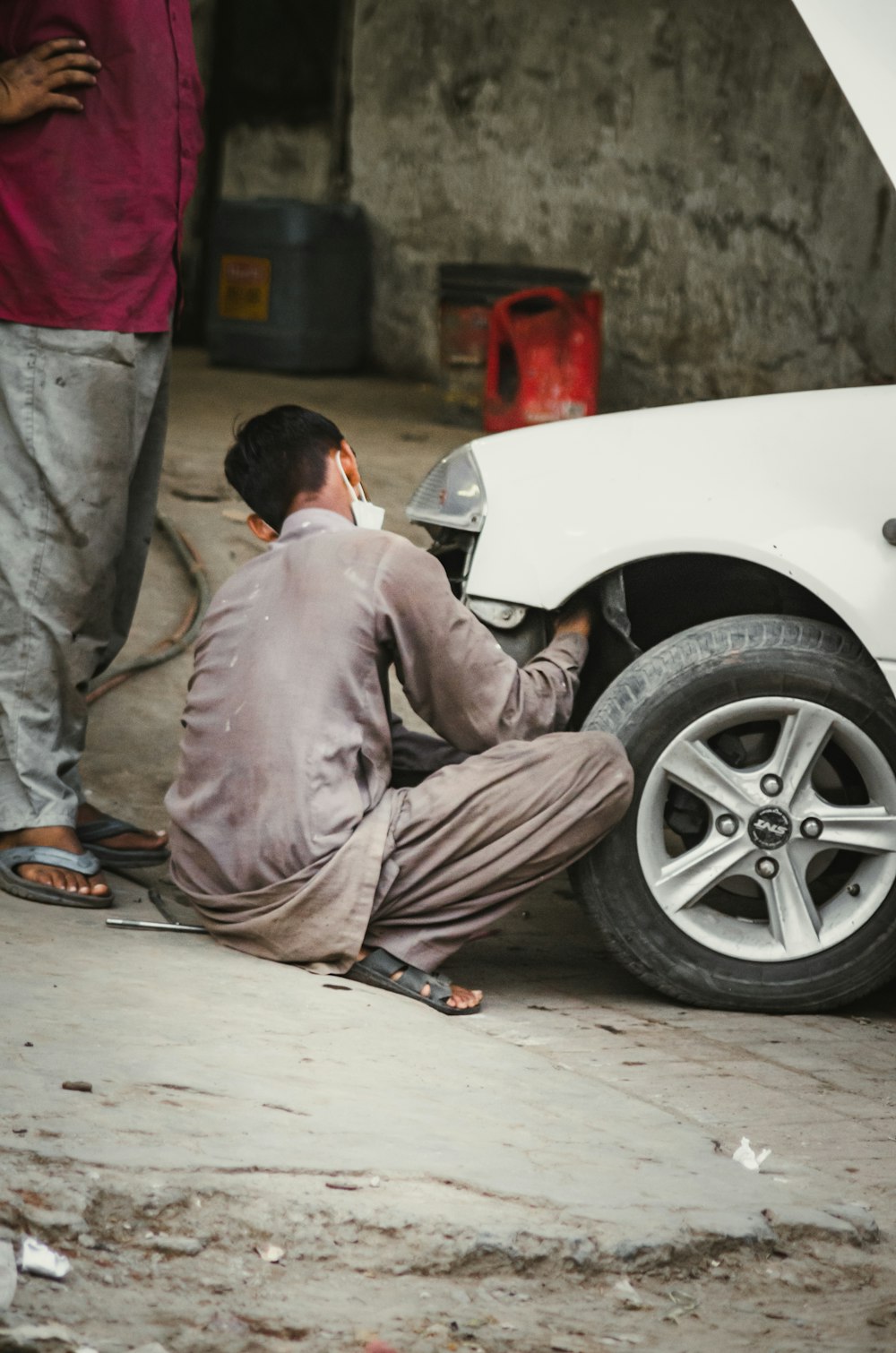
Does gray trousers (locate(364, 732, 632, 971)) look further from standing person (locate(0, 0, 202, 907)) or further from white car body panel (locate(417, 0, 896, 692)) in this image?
standing person (locate(0, 0, 202, 907))

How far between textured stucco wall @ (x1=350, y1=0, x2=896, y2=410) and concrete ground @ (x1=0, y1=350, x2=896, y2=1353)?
4687 mm

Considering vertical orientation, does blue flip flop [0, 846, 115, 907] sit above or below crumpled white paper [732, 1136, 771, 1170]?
above

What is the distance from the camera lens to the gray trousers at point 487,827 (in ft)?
12.0

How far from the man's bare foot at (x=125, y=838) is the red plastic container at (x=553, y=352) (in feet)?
14.3

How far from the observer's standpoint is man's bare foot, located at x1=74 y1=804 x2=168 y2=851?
446cm

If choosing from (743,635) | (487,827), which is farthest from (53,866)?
(743,635)

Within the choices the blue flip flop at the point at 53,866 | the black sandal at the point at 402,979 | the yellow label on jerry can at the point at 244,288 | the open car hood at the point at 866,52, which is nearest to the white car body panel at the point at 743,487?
the open car hood at the point at 866,52

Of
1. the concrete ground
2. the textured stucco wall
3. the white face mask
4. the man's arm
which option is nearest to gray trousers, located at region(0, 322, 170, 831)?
the concrete ground

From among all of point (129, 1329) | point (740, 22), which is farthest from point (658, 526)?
point (740, 22)

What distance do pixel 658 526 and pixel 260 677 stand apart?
2.90ft

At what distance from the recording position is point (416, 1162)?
270 centimetres

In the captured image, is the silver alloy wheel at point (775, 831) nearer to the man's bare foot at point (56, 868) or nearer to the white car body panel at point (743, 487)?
the white car body panel at point (743, 487)

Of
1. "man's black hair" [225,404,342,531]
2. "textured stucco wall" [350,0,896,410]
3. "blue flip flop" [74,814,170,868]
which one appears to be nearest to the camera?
"man's black hair" [225,404,342,531]

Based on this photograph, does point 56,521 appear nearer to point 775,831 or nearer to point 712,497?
point 712,497
